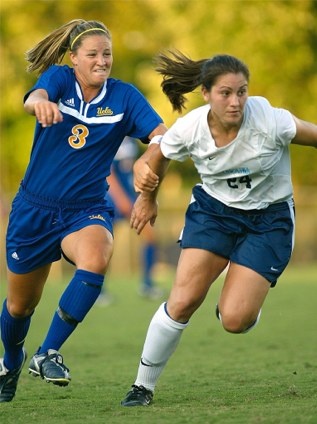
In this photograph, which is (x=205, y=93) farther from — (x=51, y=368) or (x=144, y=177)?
(x=51, y=368)

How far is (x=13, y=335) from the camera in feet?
21.3

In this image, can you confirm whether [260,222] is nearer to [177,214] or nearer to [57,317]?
[57,317]

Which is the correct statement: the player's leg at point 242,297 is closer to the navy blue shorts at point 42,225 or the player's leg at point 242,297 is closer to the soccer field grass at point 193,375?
the soccer field grass at point 193,375

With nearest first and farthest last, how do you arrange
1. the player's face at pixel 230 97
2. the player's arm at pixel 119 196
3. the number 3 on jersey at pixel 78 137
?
the player's face at pixel 230 97 < the number 3 on jersey at pixel 78 137 < the player's arm at pixel 119 196

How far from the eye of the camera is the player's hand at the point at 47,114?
5.64 meters

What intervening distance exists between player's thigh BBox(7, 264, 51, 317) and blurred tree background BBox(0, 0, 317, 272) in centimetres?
1591

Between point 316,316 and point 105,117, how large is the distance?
21.9 ft

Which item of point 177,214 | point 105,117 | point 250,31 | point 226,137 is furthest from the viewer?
point 177,214

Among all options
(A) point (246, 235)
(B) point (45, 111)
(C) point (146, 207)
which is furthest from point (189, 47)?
(B) point (45, 111)

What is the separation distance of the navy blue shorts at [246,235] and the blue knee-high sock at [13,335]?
1.27m

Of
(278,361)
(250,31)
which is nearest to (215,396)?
(278,361)

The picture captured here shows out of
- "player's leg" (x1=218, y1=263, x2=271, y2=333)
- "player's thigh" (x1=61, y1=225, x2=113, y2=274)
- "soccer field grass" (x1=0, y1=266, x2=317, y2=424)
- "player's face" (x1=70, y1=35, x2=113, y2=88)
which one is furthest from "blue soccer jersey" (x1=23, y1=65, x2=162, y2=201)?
"soccer field grass" (x1=0, y1=266, x2=317, y2=424)

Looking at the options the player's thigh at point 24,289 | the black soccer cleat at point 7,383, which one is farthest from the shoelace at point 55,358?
the black soccer cleat at point 7,383

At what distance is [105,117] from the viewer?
625 centimetres
